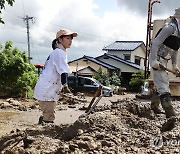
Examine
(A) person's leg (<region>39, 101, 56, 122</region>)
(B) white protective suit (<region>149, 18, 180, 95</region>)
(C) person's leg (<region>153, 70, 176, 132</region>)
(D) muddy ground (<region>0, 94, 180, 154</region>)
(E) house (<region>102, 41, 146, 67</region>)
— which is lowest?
(D) muddy ground (<region>0, 94, 180, 154</region>)

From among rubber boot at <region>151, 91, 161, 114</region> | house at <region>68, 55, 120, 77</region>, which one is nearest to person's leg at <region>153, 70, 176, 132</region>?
rubber boot at <region>151, 91, 161, 114</region>

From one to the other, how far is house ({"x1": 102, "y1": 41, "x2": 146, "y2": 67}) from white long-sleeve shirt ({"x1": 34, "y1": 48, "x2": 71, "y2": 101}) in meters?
39.4

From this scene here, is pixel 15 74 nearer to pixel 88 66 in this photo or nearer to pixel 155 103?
pixel 155 103

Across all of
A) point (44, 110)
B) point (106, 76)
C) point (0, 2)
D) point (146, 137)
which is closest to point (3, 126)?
point (0, 2)

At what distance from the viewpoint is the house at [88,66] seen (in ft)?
126

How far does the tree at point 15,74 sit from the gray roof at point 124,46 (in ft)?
84.0

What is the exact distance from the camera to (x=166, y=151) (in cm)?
397

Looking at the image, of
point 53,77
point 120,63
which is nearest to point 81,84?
point 120,63

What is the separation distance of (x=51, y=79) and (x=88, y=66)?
33.4 meters

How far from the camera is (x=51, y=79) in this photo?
219 inches

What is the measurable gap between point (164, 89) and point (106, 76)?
94.4 feet

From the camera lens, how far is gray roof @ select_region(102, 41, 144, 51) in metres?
45.2

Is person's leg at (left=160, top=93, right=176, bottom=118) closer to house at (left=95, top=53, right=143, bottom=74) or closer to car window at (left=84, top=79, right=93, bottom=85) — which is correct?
car window at (left=84, top=79, right=93, bottom=85)

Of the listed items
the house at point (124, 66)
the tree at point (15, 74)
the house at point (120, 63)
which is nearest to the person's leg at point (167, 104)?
the tree at point (15, 74)
